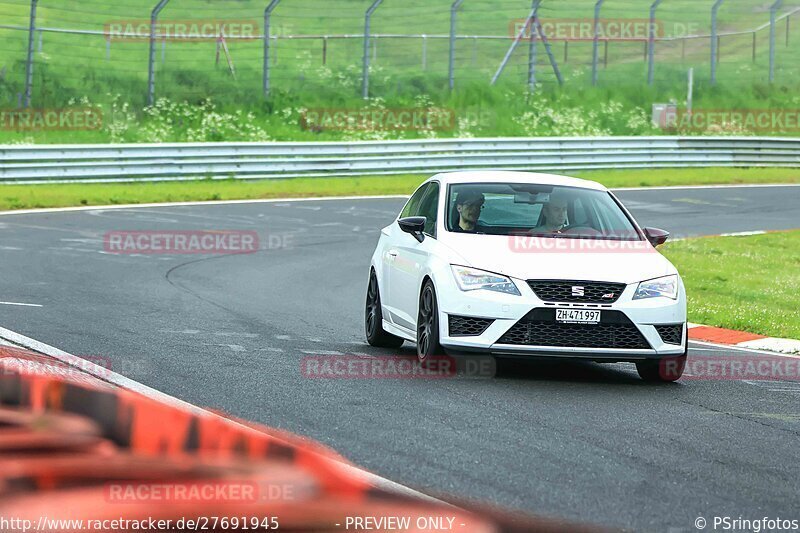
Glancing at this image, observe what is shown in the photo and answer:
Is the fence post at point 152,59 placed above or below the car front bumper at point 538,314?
above

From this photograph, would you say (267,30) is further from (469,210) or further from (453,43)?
(469,210)

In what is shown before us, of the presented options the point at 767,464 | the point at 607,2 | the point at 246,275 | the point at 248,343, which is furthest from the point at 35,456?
the point at 607,2

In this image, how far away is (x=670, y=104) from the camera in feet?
139

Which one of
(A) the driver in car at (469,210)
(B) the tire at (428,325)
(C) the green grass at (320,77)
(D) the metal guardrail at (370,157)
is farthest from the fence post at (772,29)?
(B) the tire at (428,325)

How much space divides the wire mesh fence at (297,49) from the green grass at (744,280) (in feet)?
48.1

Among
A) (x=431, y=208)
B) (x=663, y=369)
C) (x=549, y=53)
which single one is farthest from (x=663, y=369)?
(x=549, y=53)

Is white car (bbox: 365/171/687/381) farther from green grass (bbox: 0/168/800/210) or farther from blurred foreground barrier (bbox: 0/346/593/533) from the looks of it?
green grass (bbox: 0/168/800/210)

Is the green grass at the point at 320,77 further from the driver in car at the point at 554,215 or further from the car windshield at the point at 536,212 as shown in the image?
the driver in car at the point at 554,215

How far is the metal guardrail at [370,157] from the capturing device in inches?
1126

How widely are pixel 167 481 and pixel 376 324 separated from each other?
8049 millimetres

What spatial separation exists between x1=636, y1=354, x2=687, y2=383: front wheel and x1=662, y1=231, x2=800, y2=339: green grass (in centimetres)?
354

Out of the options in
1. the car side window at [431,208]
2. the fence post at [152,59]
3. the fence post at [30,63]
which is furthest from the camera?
the fence post at [152,59]

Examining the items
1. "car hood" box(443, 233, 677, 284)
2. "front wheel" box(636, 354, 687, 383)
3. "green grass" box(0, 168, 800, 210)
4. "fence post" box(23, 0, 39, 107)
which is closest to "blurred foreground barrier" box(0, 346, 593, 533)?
"car hood" box(443, 233, 677, 284)

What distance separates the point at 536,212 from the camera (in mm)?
11414
